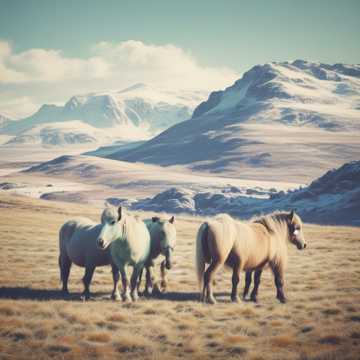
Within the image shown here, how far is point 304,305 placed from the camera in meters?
13.7

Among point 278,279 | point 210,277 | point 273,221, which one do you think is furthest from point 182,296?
point 273,221

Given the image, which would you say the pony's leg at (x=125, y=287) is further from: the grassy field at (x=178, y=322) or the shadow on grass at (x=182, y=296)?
the shadow on grass at (x=182, y=296)

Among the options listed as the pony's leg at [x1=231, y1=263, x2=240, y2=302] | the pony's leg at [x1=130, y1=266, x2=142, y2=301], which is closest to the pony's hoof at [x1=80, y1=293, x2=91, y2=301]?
the pony's leg at [x1=130, y1=266, x2=142, y2=301]

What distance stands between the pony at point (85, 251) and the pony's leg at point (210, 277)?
111 inches

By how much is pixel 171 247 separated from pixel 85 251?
2.80 m

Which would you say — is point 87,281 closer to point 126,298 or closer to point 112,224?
point 126,298

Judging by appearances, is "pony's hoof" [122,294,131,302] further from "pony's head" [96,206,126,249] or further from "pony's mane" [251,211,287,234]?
"pony's mane" [251,211,287,234]

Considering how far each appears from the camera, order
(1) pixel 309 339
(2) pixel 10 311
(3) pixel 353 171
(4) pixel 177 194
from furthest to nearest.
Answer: (4) pixel 177 194 < (3) pixel 353 171 < (2) pixel 10 311 < (1) pixel 309 339

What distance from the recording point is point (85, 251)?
14.3m

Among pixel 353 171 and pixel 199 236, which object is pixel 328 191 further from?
pixel 199 236

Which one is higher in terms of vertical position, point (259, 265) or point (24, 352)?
point (259, 265)

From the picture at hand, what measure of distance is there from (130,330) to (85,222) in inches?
228

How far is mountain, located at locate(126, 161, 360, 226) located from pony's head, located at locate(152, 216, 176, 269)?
77.4 metres

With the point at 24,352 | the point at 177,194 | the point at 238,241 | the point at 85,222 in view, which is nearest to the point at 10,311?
the point at 24,352
